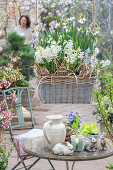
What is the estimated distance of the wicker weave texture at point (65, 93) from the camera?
191 centimetres

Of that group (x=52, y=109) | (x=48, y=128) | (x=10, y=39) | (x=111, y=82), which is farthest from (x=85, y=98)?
(x=52, y=109)

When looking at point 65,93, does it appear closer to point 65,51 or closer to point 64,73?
point 64,73

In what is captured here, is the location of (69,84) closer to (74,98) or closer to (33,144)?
(74,98)

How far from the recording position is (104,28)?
25.8 feet

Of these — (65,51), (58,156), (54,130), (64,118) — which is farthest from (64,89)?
(64,118)

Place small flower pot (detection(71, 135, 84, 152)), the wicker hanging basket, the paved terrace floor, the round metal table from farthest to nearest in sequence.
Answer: the paved terrace floor → small flower pot (detection(71, 135, 84, 152)) → the round metal table → the wicker hanging basket

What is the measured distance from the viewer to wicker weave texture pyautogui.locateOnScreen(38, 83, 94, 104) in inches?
75.0

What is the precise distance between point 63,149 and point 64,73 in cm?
53

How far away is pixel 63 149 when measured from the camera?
2.06 m

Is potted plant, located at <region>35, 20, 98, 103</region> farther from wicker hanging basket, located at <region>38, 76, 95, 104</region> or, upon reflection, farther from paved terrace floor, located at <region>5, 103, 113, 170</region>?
paved terrace floor, located at <region>5, 103, 113, 170</region>

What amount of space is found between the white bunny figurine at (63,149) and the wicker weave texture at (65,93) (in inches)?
13.6

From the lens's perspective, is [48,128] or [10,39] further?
[10,39]

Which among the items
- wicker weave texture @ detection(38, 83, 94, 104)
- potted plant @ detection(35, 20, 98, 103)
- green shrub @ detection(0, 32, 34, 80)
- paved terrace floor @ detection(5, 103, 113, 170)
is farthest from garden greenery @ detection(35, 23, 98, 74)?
green shrub @ detection(0, 32, 34, 80)

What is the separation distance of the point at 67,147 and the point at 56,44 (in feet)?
2.33
